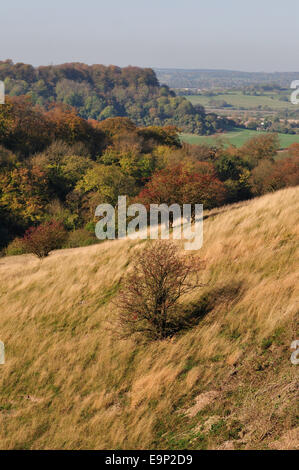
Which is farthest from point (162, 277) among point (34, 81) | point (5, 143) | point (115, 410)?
point (34, 81)

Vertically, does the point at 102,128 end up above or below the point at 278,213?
above

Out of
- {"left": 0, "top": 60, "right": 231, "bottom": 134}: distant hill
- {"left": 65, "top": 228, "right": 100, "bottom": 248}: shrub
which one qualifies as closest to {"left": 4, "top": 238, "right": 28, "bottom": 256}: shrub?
{"left": 65, "top": 228, "right": 100, "bottom": 248}: shrub

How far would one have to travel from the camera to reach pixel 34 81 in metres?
161

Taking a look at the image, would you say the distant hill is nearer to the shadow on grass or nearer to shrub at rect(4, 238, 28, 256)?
shrub at rect(4, 238, 28, 256)

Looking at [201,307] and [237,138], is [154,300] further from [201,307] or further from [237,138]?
[237,138]

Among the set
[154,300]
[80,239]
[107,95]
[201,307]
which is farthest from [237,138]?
[154,300]

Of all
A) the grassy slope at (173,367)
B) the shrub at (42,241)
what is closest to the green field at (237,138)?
the shrub at (42,241)

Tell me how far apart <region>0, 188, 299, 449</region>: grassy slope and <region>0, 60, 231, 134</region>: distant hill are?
127 metres

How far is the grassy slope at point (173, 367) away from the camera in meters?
7.67

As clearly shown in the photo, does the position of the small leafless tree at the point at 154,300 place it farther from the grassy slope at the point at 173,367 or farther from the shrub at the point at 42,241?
the shrub at the point at 42,241

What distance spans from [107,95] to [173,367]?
17211cm

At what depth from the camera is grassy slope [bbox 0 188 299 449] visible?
302 inches

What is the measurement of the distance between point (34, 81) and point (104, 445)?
17230cm

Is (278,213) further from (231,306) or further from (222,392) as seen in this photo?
(222,392)
